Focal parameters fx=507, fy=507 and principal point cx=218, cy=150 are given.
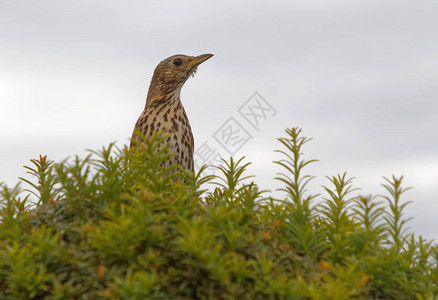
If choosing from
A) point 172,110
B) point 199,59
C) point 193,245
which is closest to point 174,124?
point 172,110

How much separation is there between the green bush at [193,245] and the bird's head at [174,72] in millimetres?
5450

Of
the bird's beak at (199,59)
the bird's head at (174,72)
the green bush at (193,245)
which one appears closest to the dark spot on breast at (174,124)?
the bird's head at (174,72)

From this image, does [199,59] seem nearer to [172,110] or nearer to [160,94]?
[160,94]

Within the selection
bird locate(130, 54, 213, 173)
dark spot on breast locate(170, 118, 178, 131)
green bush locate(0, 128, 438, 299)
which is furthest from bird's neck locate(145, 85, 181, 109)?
green bush locate(0, 128, 438, 299)

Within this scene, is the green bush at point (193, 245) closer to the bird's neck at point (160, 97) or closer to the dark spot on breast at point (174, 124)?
the dark spot on breast at point (174, 124)

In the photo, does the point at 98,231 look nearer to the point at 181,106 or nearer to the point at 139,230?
the point at 139,230

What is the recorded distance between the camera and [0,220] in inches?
157

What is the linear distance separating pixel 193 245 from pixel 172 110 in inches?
230

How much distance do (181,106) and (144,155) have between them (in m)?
5.25

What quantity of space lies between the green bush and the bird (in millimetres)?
3833

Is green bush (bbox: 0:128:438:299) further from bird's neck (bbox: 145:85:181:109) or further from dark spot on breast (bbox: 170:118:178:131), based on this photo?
bird's neck (bbox: 145:85:181:109)

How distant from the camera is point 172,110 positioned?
852cm

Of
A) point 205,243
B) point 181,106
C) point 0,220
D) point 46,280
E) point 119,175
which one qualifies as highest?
point 181,106

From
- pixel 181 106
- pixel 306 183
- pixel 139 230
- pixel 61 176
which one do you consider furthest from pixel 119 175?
pixel 181 106
